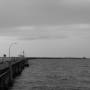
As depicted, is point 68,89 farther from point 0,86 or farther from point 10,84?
point 0,86

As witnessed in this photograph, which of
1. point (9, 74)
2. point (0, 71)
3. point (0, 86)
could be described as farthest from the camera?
point (9, 74)

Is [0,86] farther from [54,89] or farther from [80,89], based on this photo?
[80,89]

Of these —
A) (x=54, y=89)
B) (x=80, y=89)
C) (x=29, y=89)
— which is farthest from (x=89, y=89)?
(x=29, y=89)

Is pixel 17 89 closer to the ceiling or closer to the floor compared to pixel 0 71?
closer to the floor

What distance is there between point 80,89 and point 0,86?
15.3 meters

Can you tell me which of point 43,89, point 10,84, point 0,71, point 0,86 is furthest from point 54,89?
point 0,86

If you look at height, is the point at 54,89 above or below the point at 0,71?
below

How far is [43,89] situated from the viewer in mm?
34438

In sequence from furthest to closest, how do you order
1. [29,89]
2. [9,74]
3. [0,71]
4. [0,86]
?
1. [29,89]
2. [9,74]
3. [0,71]
4. [0,86]

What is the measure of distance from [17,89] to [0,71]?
518 centimetres

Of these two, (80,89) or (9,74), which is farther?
(80,89)

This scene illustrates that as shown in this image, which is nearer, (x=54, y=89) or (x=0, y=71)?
(x=0, y=71)

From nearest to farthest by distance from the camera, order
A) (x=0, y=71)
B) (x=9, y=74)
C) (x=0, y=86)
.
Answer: (x=0, y=86)
(x=0, y=71)
(x=9, y=74)

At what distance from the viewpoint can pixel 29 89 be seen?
35.0 m
